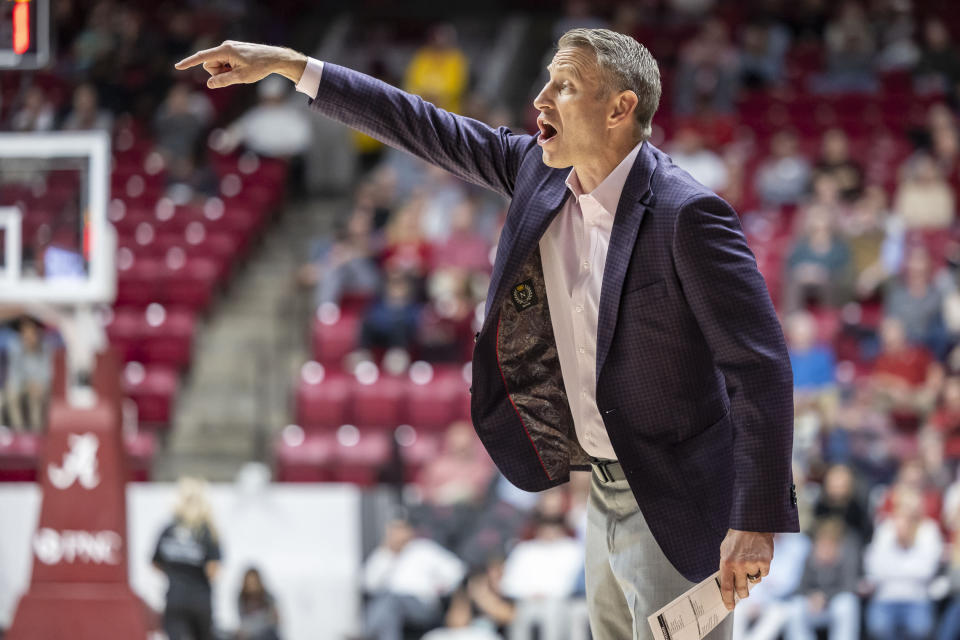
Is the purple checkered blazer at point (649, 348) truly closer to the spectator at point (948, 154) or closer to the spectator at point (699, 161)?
the spectator at point (699, 161)

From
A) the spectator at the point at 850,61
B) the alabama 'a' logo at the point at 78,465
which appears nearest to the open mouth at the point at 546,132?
the alabama 'a' logo at the point at 78,465

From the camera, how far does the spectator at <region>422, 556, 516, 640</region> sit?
22.3 feet

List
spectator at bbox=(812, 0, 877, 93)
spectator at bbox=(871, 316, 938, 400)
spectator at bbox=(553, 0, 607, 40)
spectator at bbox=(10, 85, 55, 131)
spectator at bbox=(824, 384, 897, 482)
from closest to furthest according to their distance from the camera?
spectator at bbox=(824, 384, 897, 482)
spectator at bbox=(871, 316, 938, 400)
spectator at bbox=(10, 85, 55, 131)
spectator at bbox=(812, 0, 877, 93)
spectator at bbox=(553, 0, 607, 40)

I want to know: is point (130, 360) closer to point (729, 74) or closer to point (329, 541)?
point (329, 541)

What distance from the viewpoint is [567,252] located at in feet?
8.85

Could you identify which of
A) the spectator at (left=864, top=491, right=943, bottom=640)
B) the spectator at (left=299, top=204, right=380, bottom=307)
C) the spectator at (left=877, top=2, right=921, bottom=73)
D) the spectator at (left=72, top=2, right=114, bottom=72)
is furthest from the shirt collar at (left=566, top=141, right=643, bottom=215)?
the spectator at (left=72, top=2, right=114, bottom=72)

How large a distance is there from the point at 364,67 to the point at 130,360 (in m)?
5.01

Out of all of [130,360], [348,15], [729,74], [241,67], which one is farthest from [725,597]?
[348,15]

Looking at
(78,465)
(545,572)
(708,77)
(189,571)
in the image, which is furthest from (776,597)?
(708,77)

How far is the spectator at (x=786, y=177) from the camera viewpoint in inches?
397

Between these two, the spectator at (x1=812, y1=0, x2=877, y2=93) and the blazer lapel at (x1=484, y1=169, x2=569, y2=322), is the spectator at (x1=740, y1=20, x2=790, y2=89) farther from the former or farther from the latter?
the blazer lapel at (x1=484, y1=169, x2=569, y2=322)

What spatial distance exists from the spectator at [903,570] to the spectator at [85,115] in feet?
24.7

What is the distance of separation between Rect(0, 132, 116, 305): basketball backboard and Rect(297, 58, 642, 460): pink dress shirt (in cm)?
383

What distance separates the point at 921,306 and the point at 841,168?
1.73m
